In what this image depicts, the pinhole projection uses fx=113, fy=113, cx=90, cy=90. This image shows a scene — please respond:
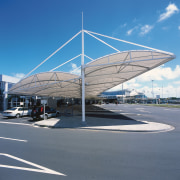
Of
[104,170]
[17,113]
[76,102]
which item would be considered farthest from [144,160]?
[76,102]

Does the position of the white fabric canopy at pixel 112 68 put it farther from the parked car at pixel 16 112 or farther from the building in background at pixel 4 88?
the building in background at pixel 4 88

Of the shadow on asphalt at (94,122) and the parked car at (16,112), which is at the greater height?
the parked car at (16,112)

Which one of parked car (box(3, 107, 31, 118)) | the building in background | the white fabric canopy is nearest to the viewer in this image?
the white fabric canopy

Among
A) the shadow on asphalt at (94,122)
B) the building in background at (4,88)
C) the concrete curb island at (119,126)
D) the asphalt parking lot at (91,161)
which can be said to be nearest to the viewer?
the asphalt parking lot at (91,161)

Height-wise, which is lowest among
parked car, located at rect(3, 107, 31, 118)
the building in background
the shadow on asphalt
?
the shadow on asphalt

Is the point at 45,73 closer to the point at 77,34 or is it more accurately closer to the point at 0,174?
the point at 77,34

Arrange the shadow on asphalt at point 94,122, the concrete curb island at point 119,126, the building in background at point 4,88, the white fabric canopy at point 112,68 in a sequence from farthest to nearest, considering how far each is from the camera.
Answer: the building in background at point 4,88, the shadow on asphalt at point 94,122, the white fabric canopy at point 112,68, the concrete curb island at point 119,126

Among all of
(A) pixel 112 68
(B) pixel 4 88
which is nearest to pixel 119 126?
(A) pixel 112 68

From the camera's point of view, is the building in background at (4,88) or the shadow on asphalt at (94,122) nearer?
the shadow on asphalt at (94,122)

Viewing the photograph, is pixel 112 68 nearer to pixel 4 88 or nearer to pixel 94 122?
pixel 94 122

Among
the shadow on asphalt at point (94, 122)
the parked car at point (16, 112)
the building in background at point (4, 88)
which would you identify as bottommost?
the shadow on asphalt at point (94, 122)

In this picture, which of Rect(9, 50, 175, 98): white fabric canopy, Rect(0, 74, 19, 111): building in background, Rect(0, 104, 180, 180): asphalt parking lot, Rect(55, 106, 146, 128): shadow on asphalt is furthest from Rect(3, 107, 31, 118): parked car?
Rect(0, 104, 180, 180): asphalt parking lot

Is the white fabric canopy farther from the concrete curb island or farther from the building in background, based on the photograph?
the building in background

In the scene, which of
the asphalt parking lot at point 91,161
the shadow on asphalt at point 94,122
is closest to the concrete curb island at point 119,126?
the shadow on asphalt at point 94,122
